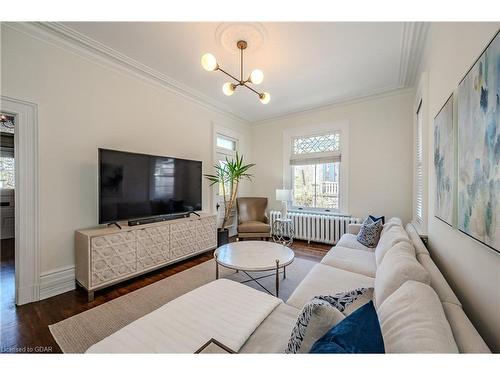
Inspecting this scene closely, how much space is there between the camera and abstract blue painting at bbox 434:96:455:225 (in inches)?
52.6

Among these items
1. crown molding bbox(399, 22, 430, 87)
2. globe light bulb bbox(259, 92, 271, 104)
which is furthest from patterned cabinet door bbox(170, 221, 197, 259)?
crown molding bbox(399, 22, 430, 87)

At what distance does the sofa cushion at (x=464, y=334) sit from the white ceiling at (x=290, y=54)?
2.50 m

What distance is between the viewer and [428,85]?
7.16 feet

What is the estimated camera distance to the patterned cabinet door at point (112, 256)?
2.19 m

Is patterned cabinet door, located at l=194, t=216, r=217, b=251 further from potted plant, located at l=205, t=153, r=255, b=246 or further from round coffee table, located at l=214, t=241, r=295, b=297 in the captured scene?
round coffee table, located at l=214, t=241, r=295, b=297

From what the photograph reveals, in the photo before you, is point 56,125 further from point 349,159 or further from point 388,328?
point 349,159

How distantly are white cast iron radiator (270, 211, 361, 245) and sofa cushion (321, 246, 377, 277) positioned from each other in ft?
4.70

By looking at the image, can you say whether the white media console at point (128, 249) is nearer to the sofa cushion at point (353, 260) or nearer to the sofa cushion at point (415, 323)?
the sofa cushion at point (353, 260)

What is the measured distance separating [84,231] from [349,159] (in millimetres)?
4334

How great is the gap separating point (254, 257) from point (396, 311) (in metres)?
1.57

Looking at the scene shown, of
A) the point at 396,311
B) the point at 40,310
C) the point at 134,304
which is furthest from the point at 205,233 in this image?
the point at 396,311

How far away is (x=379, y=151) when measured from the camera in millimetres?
3664

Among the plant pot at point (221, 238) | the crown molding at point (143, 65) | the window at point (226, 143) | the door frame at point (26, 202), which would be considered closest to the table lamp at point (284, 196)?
the plant pot at point (221, 238)
